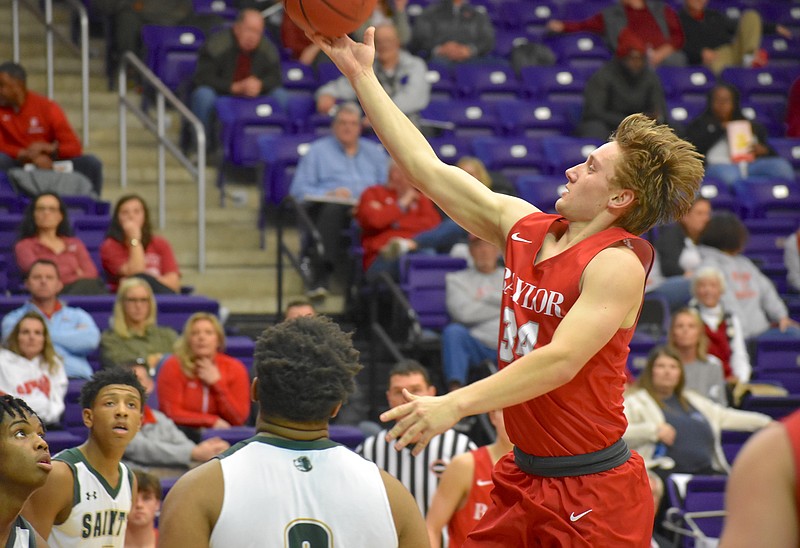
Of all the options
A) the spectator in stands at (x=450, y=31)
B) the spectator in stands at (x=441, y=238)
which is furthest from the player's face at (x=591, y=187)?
the spectator in stands at (x=450, y=31)

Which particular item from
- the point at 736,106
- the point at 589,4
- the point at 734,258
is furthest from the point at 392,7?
the point at 734,258

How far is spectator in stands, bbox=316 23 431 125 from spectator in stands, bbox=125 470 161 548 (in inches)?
216

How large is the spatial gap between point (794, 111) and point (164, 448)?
7678mm

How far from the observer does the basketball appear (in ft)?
11.7

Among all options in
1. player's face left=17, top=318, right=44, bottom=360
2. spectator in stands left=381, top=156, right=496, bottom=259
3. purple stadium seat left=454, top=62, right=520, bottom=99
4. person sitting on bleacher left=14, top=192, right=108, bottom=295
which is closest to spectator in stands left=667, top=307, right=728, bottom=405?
spectator in stands left=381, top=156, right=496, bottom=259

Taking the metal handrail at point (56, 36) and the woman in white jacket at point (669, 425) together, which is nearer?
the woman in white jacket at point (669, 425)

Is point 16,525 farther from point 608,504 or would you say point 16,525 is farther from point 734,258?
point 734,258

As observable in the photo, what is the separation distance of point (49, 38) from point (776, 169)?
609cm

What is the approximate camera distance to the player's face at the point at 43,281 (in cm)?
697

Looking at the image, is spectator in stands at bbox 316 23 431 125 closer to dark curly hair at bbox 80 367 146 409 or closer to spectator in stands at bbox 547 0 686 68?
spectator in stands at bbox 547 0 686 68

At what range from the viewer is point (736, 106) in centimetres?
1106

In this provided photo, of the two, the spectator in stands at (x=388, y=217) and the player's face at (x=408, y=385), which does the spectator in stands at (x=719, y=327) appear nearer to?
the spectator in stands at (x=388, y=217)

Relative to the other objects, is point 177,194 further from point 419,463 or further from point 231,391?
point 419,463

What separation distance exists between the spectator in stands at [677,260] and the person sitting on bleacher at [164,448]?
145 inches
